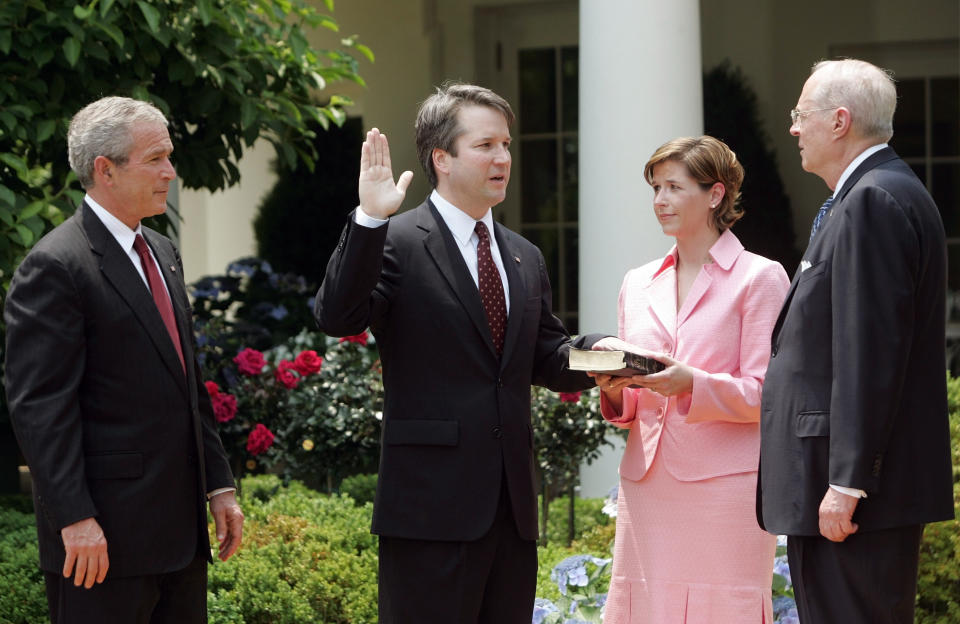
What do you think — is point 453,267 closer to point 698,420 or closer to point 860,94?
point 698,420

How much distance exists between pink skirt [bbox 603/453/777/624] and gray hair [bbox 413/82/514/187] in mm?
1110

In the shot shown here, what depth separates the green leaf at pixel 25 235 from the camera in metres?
4.96

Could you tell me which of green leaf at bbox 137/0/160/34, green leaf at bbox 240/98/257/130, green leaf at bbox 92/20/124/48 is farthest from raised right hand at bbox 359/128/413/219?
green leaf at bbox 240/98/257/130

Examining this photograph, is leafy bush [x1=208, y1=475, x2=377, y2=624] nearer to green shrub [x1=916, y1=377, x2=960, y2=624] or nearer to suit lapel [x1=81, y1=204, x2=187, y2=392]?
suit lapel [x1=81, y1=204, x2=187, y2=392]

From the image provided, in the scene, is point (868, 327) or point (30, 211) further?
point (30, 211)

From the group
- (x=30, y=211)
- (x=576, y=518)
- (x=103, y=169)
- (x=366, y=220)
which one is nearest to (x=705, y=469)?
(x=366, y=220)

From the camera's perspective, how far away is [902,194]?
9.25 ft

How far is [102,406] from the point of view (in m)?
2.94

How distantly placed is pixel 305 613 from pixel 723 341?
2082mm

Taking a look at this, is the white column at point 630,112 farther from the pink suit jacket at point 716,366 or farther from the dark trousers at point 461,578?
the dark trousers at point 461,578

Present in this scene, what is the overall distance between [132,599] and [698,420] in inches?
63.3

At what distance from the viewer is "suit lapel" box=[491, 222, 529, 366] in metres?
3.20

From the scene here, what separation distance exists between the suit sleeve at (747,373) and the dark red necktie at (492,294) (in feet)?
1.85

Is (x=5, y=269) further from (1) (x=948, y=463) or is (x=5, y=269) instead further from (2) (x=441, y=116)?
(1) (x=948, y=463)
